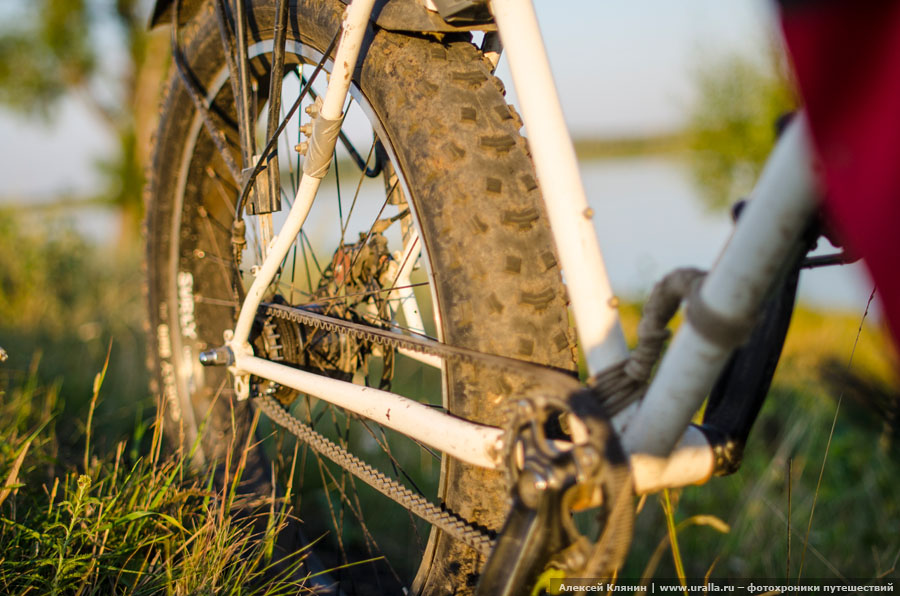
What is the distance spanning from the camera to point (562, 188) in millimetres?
1127

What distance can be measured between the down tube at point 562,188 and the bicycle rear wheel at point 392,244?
111 mm

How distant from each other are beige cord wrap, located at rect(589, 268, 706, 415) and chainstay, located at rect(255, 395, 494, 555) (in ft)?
1.06

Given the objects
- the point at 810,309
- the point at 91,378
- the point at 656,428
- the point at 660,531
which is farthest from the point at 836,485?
the point at 810,309

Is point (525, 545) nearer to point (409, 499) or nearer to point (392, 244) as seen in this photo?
point (409, 499)

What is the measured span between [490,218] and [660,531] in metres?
1.63

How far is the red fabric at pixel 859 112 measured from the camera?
632 mm

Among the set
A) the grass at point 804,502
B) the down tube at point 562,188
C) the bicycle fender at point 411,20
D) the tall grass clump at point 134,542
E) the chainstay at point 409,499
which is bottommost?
the grass at point 804,502

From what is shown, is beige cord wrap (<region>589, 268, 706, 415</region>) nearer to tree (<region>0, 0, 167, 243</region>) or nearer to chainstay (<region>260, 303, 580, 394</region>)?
chainstay (<region>260, 303, 580, 394</region>)

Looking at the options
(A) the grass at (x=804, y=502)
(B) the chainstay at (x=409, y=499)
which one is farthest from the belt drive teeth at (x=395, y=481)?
(A) the grass at (x=804, y=502)

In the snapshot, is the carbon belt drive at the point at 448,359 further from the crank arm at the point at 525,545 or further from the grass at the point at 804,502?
the grass at the point at 804,502

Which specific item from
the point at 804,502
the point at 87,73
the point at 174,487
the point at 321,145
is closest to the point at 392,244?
the point at 321,145

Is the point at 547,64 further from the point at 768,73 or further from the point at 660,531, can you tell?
the point at 768,73

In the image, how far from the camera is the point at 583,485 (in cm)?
102

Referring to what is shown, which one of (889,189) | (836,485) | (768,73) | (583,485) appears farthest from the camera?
(768,73)
